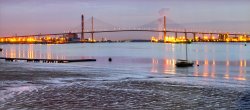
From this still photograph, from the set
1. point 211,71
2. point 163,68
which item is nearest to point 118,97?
point 211,71

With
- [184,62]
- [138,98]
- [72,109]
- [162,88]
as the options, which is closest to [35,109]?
[72,109]

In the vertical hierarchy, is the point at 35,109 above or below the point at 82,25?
below

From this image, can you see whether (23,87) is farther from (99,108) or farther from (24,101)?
Answer: (99,108)

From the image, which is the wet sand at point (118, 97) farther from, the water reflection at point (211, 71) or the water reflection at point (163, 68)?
the water reflection at point (163, 68)

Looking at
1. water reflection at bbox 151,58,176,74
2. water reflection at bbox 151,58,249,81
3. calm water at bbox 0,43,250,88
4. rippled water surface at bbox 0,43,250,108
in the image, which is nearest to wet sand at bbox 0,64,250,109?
rippled water surface at bbox 0,43,250,108

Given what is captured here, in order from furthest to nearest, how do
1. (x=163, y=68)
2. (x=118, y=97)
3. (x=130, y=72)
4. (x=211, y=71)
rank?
1. (x=163, y=68)
2. (x=211, y=71)
3. (x=130, y=72)
4. (x=118, y=97)

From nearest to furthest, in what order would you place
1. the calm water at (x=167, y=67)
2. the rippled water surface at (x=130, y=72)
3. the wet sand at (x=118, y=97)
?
the wet sand at (x=118, y=97) < the rippled water surface at (x=130, y=72) < the calm water at (x=167, y=67)

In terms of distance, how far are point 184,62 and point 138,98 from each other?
2275cm

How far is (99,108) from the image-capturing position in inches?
501

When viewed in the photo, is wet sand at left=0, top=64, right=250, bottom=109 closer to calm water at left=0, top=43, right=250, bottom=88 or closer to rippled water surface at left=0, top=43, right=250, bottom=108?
rippled water surface at left=0, top=43, right=250, bottom=108

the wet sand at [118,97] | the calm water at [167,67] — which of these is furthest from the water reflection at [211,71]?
the wet sand at [118,97]

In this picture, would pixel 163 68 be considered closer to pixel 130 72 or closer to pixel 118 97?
pixel 130 72

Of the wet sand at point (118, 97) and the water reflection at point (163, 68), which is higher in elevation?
the water reflection at point (163, 68)

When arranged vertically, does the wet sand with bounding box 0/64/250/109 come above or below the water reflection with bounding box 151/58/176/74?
below
